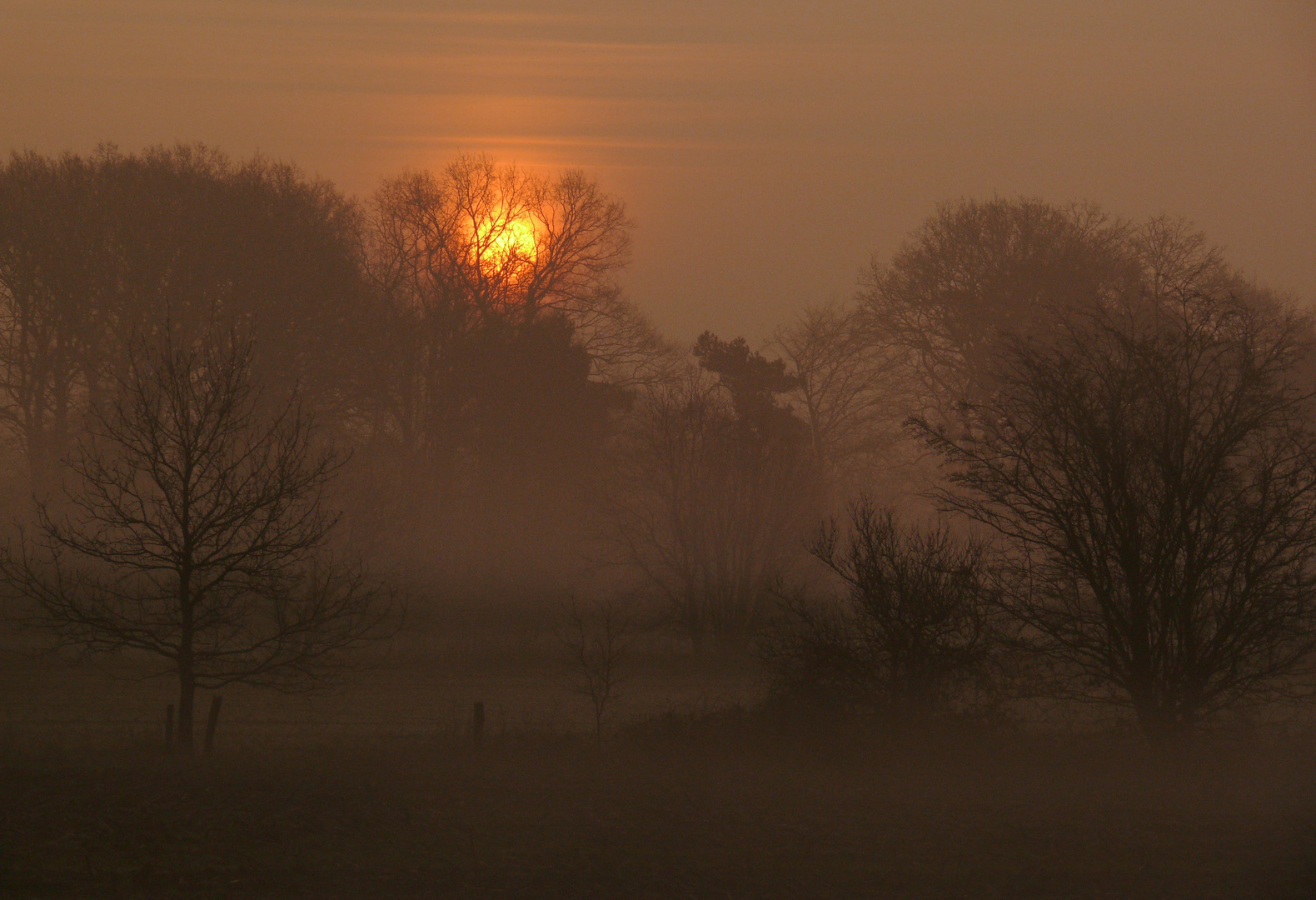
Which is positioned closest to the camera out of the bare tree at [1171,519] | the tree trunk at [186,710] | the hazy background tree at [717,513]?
the tree trunk at [186,710]

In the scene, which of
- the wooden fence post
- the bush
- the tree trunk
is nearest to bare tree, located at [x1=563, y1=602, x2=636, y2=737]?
the bush

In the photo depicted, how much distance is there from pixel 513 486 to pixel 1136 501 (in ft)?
78.7

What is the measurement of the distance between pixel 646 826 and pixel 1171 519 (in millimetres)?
7823

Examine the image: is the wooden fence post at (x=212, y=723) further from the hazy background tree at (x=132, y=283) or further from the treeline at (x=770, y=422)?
the hazy background tree at (x=132, y=283)

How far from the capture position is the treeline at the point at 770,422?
14930mm

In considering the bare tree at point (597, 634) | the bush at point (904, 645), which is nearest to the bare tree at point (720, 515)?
the bare tree at point (597, 634)

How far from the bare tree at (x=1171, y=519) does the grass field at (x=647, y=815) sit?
45.6 inches

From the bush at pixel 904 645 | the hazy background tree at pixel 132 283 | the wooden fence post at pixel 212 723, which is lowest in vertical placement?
the wooden fence post at pixel 212 723

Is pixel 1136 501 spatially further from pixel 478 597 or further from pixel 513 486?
pixel 513 486

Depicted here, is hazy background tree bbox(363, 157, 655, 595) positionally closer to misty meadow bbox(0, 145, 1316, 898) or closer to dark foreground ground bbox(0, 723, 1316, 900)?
misty meadow bbox(0, 145, 1316, 898)

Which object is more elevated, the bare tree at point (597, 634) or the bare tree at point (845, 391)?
the bare tree at point (845, 391)

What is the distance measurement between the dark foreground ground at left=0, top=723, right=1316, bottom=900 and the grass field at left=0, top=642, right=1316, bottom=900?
33 millimetres

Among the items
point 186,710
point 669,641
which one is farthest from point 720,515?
point 186,710

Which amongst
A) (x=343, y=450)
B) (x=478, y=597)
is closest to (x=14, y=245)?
(x=343, y=450)
